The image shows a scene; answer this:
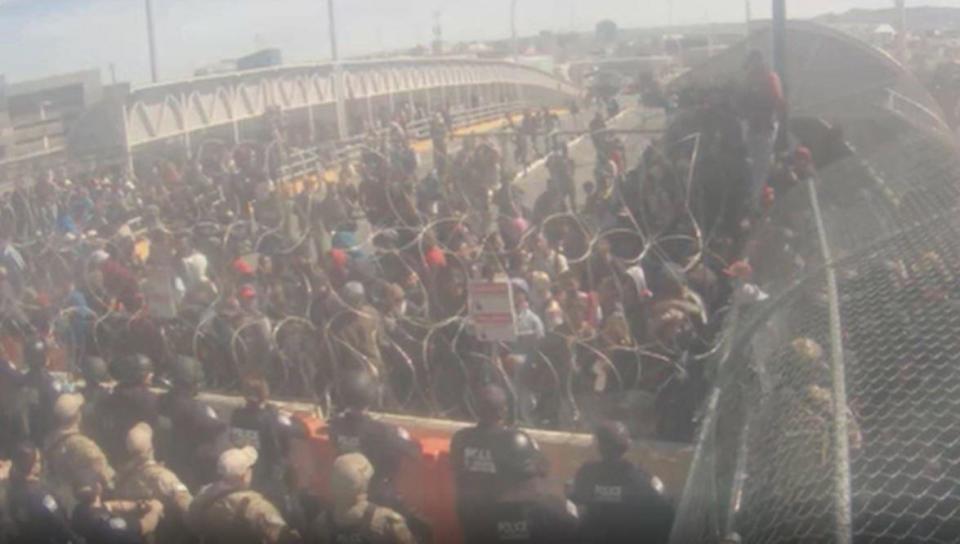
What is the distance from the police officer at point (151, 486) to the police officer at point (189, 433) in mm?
159

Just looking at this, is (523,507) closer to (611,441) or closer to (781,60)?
(611,441)

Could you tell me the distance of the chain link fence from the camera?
241 cm

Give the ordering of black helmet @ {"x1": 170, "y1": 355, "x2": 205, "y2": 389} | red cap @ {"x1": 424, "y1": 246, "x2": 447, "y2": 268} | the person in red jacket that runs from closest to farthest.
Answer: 1. black helmet @ {"x1": 170, "y1": 355, "x2": 205, "y2": 389}
2. red cap @ {"x1": 424, "y1": 246, "x2": 447, "y2": 268}
3. the person in red jacket

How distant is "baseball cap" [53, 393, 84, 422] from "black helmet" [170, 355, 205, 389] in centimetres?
38

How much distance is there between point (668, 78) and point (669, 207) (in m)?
2.95

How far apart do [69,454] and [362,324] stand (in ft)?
4.57

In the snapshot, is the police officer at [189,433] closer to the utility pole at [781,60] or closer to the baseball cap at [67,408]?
the baseball cap at [67,408]

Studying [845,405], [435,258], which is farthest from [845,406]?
[435,258]

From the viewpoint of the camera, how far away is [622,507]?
10.9 feet

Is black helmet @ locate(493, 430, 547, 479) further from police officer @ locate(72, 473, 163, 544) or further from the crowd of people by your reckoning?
police officer @ locate(72, 473, 163, 544)

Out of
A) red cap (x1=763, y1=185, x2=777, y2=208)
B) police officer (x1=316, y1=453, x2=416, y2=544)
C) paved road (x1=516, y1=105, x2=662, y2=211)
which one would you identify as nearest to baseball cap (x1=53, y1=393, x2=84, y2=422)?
police officer (x1=316, y1=453, x2=416, y2=544)

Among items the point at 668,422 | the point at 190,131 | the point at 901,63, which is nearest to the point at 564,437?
the point at 668,422

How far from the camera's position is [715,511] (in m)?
2.57

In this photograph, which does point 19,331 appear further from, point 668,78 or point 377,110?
point 668,78
